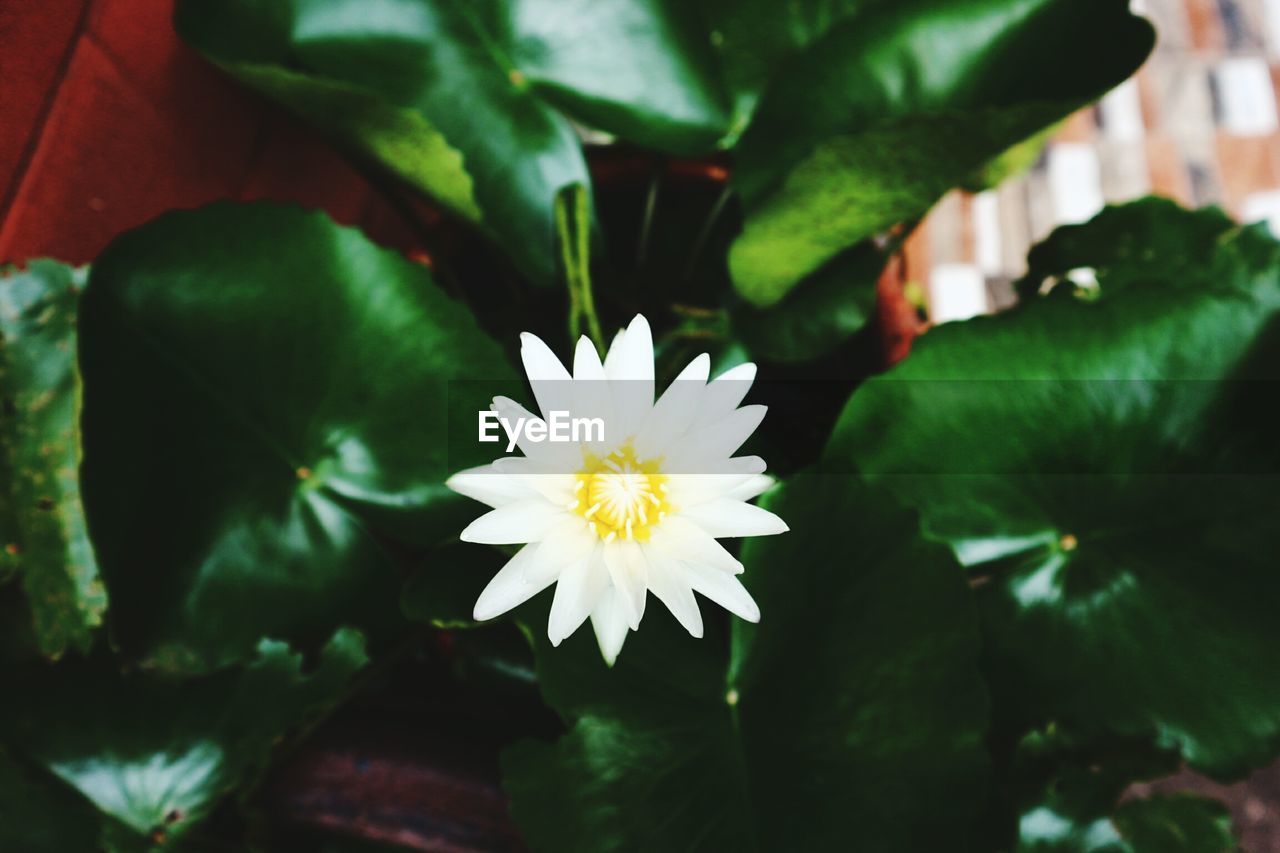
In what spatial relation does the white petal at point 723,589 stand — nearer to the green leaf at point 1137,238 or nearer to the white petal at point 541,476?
the white petal at point 541,476

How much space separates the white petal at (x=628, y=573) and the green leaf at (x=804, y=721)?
0.12 m

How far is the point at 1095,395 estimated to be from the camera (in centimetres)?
54

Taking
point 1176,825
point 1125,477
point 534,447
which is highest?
point 534,447

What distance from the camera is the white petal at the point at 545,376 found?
354 mm

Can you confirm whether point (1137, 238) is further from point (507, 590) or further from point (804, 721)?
point (507, 590)

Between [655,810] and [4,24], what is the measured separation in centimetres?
63

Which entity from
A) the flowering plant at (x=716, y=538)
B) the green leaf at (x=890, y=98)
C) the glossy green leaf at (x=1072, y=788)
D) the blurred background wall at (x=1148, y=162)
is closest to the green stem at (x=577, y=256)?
the flowering plant at (x=716, y=538)

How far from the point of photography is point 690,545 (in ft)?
1.21

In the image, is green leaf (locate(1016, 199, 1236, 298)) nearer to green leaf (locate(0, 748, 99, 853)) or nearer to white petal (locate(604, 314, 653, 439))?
white petal (locate(604, 314, 653, 439))

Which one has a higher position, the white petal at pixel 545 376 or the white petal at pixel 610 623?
the white petal at pixel 545 376

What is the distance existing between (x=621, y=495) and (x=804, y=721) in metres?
0.21

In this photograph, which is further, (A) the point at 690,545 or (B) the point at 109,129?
(B) the point at 109,129

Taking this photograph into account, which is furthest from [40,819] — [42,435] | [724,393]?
[724,393]

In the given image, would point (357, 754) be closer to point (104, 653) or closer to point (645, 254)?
point (104, 653)
